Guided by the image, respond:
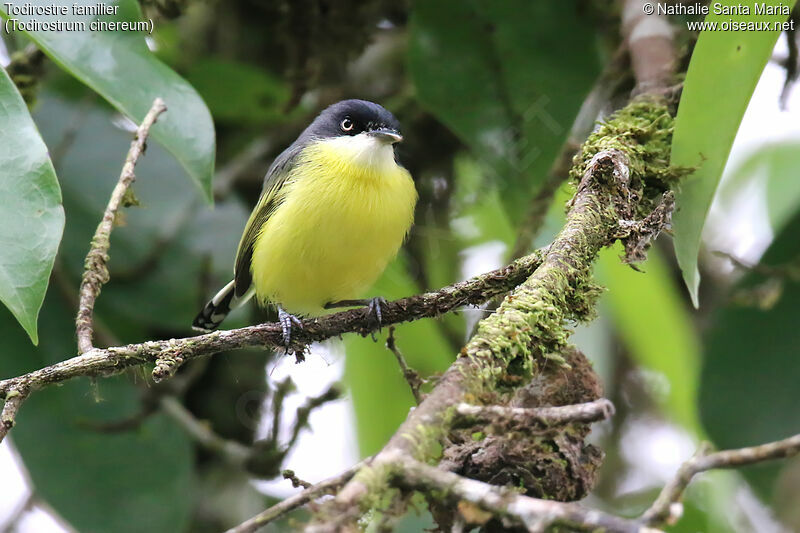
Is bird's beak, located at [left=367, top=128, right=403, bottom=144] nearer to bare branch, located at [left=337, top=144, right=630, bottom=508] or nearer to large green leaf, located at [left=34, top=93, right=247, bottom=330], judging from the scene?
large green leaf, located at [left=34, top=93, right=247, bottom=330]

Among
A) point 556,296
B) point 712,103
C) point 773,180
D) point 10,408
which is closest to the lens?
point 10,408

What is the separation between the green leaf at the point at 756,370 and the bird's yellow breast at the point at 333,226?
1.51 meters

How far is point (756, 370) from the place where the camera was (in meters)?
3.56

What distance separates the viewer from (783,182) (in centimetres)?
472

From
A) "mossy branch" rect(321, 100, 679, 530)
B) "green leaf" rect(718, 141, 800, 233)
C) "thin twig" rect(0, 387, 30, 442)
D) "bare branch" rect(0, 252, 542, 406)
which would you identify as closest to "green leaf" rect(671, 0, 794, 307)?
"mossy branch" rect(321, 100, 679, 530)

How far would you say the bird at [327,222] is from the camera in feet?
11.9

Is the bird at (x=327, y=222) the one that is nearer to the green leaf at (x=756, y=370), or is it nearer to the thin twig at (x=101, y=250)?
the thin twig at (x=101, y=250)

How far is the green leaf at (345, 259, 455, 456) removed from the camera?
4418 mm

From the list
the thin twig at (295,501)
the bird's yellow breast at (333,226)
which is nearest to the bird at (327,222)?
the bird's yellow breast at (333,226)

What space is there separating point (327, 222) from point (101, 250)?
4.12ft

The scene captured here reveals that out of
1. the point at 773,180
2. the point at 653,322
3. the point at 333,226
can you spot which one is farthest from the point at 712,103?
the point at 773,180

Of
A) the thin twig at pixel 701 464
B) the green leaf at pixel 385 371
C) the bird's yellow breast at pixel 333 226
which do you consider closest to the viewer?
the thin twig at pixel 701 464

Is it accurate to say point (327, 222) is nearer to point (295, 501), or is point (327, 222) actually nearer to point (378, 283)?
point (378, 283)

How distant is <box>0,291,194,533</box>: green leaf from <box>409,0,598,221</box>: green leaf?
2.00 metres
